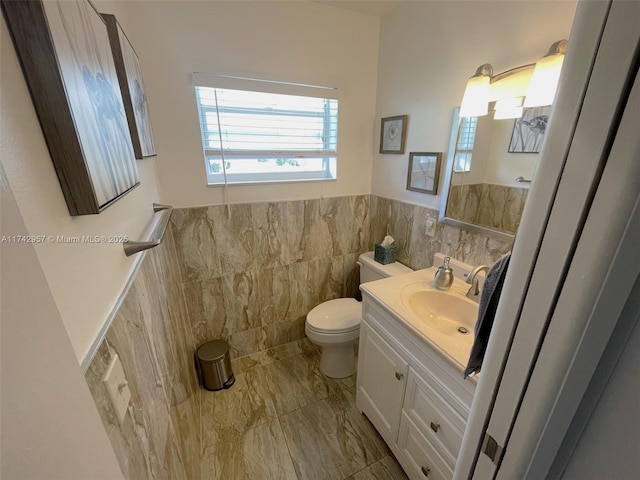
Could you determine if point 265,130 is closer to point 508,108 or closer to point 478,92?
point 478,92

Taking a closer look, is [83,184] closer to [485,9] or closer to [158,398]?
[158,398]

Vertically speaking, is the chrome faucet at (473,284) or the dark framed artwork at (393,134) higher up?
the dark framed artwork at (393,134)

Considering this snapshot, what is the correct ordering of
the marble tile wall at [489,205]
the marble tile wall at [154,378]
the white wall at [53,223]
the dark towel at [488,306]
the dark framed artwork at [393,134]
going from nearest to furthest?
the white wall at [53,223] → the marble tile wall at [154,378] → the dark towel at [488,306] → the marble tile wall at [489,205] → the dark framed artwork at [393,134]

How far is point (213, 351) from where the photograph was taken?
1.78 m

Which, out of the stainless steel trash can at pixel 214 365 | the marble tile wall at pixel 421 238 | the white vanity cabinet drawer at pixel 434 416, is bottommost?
the stainless steel trash can at pixel 214 365

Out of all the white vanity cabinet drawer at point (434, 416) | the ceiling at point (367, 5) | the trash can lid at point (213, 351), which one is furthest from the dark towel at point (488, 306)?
the ceiling at point (367, 5)

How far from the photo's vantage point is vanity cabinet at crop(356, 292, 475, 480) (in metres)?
0.98

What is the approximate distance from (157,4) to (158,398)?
1730mm

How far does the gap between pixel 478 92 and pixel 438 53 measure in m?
0.39

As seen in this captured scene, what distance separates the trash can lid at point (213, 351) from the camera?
1727 millimetres

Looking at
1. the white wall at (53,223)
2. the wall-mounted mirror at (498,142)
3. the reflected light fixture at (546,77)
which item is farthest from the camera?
the wall-mounted mirror at (498,142)

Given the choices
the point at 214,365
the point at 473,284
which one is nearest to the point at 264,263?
the point at 214,365

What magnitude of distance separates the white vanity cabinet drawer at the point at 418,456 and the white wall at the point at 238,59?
145cm

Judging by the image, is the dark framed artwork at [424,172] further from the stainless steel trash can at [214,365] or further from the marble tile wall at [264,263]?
the stainless steel trash can at [214,365]
